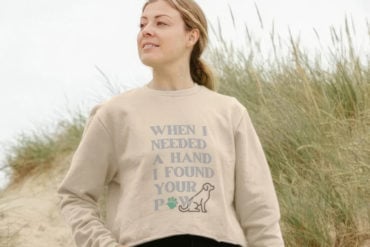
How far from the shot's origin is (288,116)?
4922 millimetres

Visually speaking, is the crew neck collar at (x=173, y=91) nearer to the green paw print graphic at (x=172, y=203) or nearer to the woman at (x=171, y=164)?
the woman at (x=171, y=164)

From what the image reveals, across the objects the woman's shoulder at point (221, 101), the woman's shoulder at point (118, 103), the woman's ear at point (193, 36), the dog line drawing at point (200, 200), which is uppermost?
the woman's ear at point (193, 36)

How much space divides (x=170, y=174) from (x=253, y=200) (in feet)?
0.90

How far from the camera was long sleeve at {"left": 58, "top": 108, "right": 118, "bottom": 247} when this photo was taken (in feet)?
7.32

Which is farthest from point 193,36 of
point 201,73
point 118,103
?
point 118,103

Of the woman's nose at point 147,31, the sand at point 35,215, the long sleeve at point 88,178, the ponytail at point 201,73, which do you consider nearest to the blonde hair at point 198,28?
the ponytail at point 201,73

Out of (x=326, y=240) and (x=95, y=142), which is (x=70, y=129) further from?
(x=95, y=142)

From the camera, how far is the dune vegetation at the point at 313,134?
3.89 m

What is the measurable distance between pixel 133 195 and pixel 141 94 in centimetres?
32

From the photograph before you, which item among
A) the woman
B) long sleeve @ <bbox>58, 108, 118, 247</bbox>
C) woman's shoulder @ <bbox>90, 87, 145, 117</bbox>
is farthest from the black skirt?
woman's shoulder @ <bbox>90, 87, 145, 117</bbox>

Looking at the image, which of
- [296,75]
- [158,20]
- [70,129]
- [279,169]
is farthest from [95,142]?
[70,129]

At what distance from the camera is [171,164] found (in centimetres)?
217

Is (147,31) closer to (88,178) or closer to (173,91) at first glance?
(173,91)

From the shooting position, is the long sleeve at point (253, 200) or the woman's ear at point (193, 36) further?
the woman's ear at point (193, 36)
